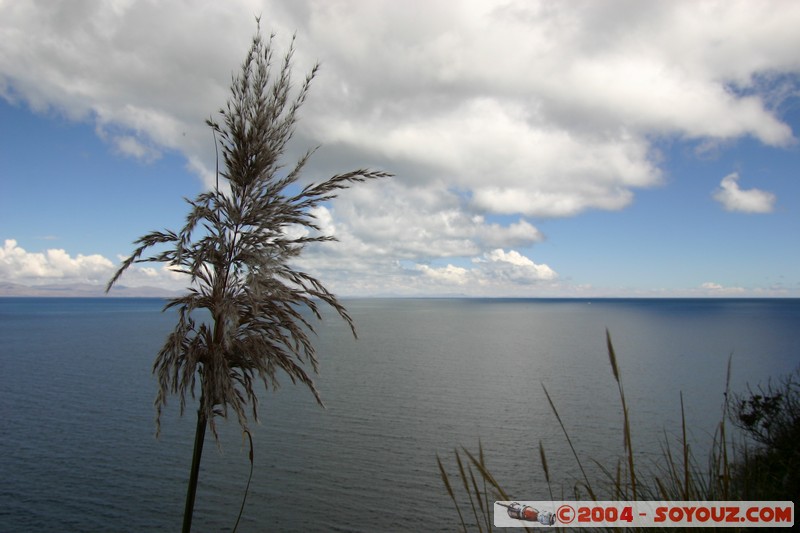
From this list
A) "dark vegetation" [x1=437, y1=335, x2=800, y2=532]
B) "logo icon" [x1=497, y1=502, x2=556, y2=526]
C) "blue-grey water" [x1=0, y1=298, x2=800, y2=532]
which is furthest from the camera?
"blue-grey water" [x1=0, y1=298, x2=800, y2=532]

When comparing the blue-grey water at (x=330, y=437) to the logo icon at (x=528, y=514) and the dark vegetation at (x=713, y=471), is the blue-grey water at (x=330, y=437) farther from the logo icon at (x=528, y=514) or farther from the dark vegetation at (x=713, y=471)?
the logo icon at (x=528, y=514)

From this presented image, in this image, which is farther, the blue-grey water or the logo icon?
the blue-grey water

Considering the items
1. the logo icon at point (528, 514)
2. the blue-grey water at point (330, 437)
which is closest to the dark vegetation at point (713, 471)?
the logo icon at point (528, 514)

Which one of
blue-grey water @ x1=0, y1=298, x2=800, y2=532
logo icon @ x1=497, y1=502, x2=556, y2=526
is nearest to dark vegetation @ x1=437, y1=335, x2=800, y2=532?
logo icon @ x1=497, y1=502, x2=556, y2=526

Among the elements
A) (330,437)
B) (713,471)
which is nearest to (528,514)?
(713,471)

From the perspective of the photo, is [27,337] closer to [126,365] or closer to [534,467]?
[126,365]

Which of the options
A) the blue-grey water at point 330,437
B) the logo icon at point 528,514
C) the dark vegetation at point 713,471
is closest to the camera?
the dark vegetation at point 713,471

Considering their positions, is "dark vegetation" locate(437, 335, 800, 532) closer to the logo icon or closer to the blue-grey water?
the logo icon

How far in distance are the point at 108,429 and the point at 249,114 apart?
27.3 metres

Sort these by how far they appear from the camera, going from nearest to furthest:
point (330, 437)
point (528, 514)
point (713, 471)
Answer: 1. point (528, 514)
2. point (713, 471)
3. point (330, 437)

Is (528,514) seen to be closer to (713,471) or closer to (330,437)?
(713,471)

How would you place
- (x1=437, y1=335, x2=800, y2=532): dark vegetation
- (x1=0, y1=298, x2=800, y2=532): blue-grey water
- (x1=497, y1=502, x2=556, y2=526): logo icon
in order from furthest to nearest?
1. (x1=0, y1=298, x2=800, y2=532): blue-grey water
2. (x1=497, y1=502, x2=556, y2=526): logo icon
3. (x1=437, y1=335, x2=800, y2=532): dark vegetation

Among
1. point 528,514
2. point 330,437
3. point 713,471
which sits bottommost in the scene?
point 330,437

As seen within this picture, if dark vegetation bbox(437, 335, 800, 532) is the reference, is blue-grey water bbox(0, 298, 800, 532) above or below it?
below
